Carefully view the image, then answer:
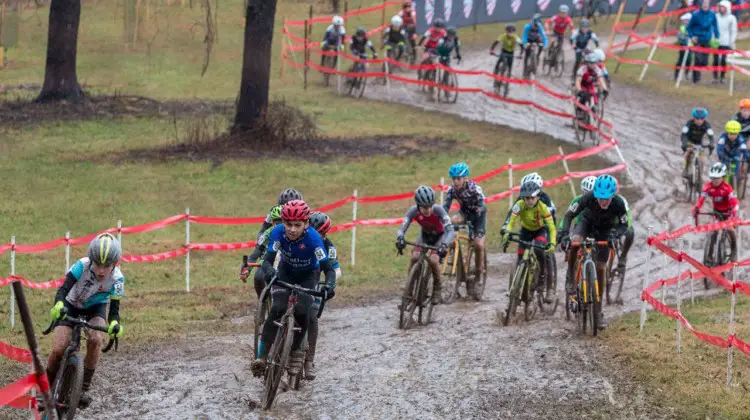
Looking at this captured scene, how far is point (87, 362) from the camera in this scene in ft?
33.7

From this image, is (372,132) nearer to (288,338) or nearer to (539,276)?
(539,276)

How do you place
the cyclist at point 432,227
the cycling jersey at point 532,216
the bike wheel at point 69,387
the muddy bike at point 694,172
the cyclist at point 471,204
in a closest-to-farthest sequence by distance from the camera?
the bike wheel at point 69,387 → the cyclist at point 432,227 → the cycling jersey at point 532,216 → the cyclist at point 471,204 → the muddy bike at point 694,172

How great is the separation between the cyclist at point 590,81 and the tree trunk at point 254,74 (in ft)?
24.3

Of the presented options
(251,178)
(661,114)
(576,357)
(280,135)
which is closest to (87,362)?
(576,357)

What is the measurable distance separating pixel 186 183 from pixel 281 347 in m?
13.4

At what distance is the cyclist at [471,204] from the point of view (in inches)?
610

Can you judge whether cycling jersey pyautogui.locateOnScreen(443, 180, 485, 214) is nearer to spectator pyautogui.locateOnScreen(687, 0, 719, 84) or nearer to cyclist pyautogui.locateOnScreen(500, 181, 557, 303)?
cyclist pyautogui.locateOnScreen(500, 181, 557, 303)

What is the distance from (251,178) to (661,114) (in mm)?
12010

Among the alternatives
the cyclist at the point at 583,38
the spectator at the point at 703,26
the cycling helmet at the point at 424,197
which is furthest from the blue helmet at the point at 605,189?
the spectator at the point at 703,26

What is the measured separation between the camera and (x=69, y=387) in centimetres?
995

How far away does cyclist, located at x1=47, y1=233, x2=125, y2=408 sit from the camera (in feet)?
32.8

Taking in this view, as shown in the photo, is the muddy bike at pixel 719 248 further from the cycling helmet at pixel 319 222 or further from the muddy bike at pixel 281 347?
the muddy bike at pixel 281 347

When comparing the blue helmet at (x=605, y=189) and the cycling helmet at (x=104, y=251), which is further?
the blue helmet at (x=605, y=189)

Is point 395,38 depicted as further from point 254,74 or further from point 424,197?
point 424,197
